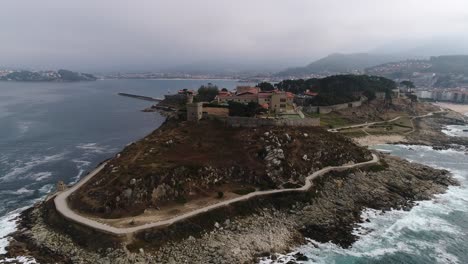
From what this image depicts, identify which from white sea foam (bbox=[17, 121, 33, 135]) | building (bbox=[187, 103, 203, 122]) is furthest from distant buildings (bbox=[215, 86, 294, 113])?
white sea foam (bbox=[17, 121, 33, 135])

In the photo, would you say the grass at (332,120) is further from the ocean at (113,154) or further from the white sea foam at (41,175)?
the white sea foam at (41,175)

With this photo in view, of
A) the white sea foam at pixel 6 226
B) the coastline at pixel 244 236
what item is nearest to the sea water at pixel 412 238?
the coastline at pixel 244 236

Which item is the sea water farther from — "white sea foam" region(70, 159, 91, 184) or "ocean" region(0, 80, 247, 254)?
"white sea foam" region(70, 159, 91, 184)

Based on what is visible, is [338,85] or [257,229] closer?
[257,229]

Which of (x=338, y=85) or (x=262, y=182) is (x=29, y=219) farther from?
(x=338, y=85)

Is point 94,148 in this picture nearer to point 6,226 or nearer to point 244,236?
point 6,226

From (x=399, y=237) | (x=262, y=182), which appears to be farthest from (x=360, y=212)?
(x=262, y=182)
